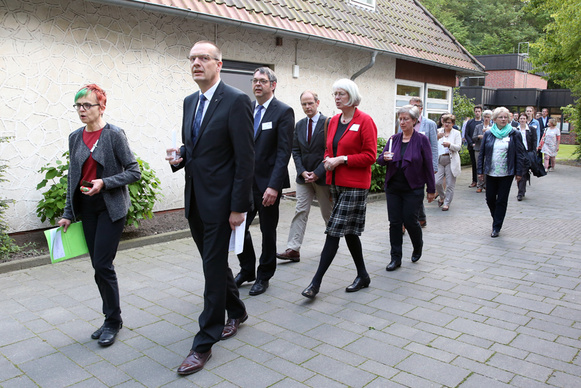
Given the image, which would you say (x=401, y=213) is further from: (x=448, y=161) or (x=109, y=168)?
(x=448, y=161)

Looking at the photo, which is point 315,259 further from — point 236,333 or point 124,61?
point 124,61

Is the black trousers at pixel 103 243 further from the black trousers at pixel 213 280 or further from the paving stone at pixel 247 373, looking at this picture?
the paving stone at pixel 247 373

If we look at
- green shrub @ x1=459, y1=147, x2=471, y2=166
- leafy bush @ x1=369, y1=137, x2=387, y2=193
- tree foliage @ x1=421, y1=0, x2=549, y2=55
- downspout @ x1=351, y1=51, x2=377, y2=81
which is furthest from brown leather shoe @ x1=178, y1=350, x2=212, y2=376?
tree foliage @ x1=421, y1=0, x2=549, y2=55

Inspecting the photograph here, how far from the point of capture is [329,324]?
14.2ft

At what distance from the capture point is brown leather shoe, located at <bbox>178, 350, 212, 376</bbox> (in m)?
3.41

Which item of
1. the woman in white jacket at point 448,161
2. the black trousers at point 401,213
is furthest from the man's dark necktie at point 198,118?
the woman in white jacket at point 448,161

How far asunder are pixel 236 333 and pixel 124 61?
5473 mm

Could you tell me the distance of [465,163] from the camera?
62.5 feet

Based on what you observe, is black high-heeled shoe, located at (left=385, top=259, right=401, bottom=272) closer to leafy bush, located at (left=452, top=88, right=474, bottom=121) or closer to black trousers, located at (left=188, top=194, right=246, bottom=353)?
black trousers, located at (left=188, top=194, right=246, bottom=353)

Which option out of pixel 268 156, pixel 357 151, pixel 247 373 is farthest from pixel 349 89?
pixel 247 373

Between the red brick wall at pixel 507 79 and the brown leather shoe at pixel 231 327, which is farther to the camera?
the red brick wall at pixel 507 79

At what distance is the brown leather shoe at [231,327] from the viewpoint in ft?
13.2

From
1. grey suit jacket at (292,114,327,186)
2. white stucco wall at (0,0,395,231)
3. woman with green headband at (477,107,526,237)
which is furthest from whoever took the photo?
woman with green headband at (477,107,526,237)

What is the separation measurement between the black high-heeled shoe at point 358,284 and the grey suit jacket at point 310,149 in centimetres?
131
